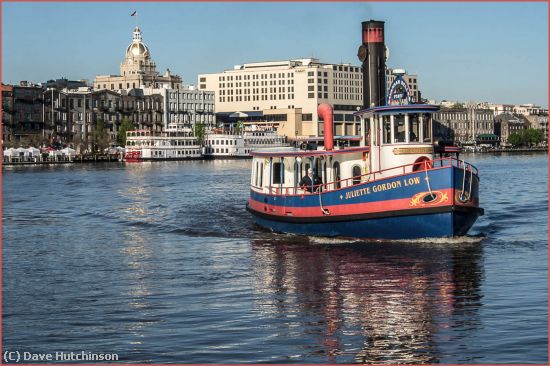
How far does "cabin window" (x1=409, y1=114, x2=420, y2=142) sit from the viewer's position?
36531mm

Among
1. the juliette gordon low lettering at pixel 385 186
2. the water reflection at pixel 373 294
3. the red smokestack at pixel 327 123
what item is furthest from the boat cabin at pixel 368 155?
the water reflection at pixel 373 294

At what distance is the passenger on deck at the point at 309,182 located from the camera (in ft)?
128

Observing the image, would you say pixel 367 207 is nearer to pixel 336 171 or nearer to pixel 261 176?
pixel 336 171

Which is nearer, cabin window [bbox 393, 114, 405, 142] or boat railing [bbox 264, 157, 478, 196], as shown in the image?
boat railing [bbox 264, 157, 478, 196]

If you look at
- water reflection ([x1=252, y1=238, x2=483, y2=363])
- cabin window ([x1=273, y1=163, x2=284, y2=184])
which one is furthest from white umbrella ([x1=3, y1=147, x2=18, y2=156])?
water reflection ([x1=252, y1=238, x2=483, y2=363])

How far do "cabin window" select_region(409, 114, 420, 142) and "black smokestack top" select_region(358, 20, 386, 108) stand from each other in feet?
34.8

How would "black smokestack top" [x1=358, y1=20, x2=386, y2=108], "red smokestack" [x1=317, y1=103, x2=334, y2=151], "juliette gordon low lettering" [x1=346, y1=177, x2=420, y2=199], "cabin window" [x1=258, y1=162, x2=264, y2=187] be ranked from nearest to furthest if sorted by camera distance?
"juliette gordon low lettering" [x1=346, y1=177, x2=420, y2=199] → "red smokestack" [x1=317, y1=103, x2=334, y2=151] → "cabin window" [x1=258, y1=162, x2=264, y2=187] → "black smokestack top" [x1=358, y1=20, x2=386, y2=108]

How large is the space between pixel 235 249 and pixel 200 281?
793 cm

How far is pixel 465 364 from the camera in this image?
19.1 m

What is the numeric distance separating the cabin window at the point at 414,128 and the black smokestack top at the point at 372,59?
1062 cm

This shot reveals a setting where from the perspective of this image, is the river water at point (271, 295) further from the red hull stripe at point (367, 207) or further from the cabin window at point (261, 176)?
the cabin window at point (261, 176)

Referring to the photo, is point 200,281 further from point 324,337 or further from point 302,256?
point 324,337

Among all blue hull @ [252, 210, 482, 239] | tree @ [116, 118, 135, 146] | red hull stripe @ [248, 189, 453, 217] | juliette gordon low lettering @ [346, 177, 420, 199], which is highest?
tree @ [116, 118, 135, 146]

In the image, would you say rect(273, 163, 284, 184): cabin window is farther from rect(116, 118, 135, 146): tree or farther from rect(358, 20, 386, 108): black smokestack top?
rect(116, 118, 135, 146): tree
